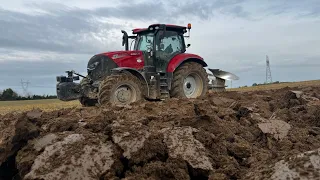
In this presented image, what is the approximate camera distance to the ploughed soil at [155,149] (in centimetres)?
439

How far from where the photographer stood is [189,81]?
43.1 feet

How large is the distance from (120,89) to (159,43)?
92.9 inches

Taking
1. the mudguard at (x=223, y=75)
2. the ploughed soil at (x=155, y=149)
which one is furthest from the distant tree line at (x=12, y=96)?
the ploughed soil at (x=155, y=149)

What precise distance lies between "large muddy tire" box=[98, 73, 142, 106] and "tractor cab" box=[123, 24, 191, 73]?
54.7 inches

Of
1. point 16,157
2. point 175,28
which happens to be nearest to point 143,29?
point 175,28

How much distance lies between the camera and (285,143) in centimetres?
591

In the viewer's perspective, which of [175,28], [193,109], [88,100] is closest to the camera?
[193,109]

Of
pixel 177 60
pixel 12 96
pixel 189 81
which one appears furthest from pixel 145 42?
pixel 12 96

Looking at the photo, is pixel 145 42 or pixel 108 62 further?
pixel 145 42

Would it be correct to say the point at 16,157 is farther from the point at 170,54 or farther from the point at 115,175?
the point at 170,54

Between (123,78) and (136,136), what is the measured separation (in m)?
5.85

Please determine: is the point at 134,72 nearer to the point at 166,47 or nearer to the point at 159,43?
the point at 159,43

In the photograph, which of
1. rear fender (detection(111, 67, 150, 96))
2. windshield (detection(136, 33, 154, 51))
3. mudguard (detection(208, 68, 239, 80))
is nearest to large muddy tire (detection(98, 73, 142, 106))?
rear fender (detection(111, 67, 150, 96))

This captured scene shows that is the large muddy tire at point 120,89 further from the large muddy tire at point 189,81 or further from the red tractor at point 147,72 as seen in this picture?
the large muddy tire at point 189,81
